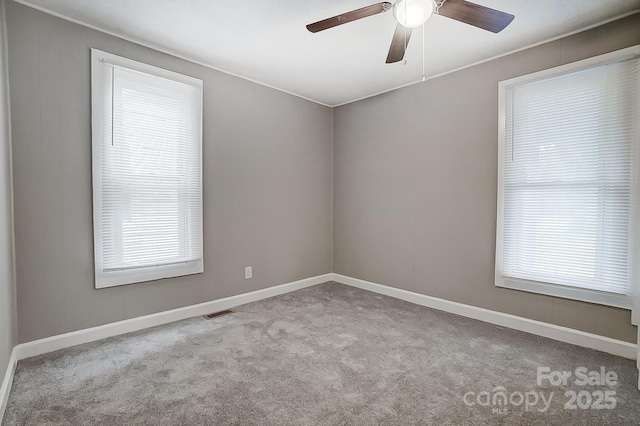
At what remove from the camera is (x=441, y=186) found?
3279 millimetres

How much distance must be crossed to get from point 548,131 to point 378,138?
1.81m

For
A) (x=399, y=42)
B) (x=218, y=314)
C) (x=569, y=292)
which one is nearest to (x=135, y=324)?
(x=218, y=314)

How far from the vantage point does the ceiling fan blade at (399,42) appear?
78.4 inches

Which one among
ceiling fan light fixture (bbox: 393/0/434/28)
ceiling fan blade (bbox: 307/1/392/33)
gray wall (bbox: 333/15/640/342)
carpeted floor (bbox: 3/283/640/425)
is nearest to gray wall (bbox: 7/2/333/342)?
carpeted floor (bbox: 3/283/640/425)

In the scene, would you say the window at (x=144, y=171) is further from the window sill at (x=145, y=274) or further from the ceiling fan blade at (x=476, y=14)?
the ceiling fan blade at (x=476, y=14)

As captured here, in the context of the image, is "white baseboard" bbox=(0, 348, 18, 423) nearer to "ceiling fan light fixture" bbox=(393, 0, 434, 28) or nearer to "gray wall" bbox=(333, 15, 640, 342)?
"ceiling fan light fixture" bbox=(393, 0, 434, 28)

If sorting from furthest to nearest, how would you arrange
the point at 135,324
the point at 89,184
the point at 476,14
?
the point at 135,324
the point at 89,184
the point at 476,14

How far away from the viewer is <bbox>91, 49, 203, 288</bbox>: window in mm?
2486

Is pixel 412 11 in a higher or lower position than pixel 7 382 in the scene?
higher

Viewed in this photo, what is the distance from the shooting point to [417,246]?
11.5 ft

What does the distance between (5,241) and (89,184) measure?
70 centimetres

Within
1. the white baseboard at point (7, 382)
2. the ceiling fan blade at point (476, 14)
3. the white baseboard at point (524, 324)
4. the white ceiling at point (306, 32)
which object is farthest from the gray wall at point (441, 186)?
the white baseboard at point (7, 382)

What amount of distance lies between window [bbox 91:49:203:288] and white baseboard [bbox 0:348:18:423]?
2.12 ft

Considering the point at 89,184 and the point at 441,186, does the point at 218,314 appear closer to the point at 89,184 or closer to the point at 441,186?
the point at 89,184
